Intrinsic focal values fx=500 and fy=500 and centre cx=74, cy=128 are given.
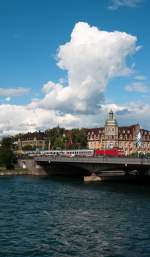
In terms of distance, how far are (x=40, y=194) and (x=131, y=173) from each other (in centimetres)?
5517

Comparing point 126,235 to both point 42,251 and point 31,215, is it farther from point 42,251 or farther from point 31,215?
point 31,215

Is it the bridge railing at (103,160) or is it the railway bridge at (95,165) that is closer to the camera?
the bridge railing at (103,160)

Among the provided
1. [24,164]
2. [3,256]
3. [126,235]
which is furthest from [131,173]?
[3,256]

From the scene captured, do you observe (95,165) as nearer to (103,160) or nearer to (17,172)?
(103,160)

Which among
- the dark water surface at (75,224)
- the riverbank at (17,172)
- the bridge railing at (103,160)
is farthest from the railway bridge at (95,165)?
the dark water surface at (75,224)

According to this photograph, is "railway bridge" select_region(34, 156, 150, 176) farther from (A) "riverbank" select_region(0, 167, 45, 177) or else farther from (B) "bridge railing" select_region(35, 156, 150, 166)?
(A) "riverbank" select_region(0, 167, 45, 177)

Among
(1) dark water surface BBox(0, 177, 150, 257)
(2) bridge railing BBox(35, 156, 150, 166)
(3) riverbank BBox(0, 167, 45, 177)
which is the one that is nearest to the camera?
(1) dark water surface BBox(0, 177, 150, 257)

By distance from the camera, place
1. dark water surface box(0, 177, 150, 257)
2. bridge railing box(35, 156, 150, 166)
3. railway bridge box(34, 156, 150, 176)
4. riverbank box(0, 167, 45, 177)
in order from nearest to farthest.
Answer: dark water surface box(0, 177, 150, 257) → bridge railing box(35, 156, 150, 166) → railway bridge box(34, 156, 150, 176) → riverbank box(0, 167, 45, 177)

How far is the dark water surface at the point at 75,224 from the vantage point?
147ft

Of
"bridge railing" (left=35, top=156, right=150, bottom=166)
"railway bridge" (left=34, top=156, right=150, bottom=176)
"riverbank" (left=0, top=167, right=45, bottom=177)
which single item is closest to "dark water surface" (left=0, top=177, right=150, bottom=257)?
"bridge railing" (left=35, top=156, right=150, bottom=166)

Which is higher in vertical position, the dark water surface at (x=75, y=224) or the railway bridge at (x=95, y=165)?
the railway bridge at (x=95, y=165)

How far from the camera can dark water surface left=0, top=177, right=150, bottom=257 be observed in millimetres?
44688

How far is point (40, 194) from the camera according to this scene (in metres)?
89.8

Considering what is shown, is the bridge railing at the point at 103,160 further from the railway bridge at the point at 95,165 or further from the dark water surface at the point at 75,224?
the dark water surface at the point at 75,224
